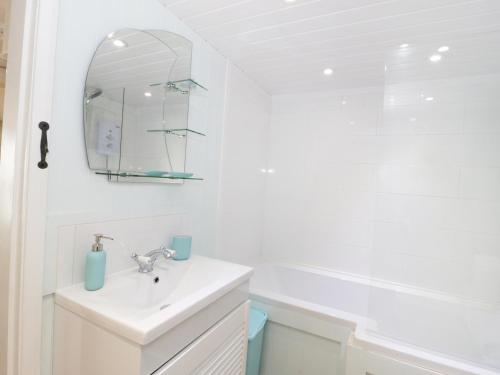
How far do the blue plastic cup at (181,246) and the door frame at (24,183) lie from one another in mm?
582

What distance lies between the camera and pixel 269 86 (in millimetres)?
2291

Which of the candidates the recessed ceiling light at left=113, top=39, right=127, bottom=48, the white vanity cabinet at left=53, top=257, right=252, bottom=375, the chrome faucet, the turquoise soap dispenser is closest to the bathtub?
the white vanity cabinet at left=53, top=257, right=252, bottom=375

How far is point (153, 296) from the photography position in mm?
1109

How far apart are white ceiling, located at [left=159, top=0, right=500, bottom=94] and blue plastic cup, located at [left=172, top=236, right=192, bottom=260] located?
1178 millimetres

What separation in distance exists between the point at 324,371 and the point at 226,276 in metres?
0.95

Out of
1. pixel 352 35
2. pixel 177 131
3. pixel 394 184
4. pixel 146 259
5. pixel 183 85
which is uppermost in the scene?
pixel 352 35

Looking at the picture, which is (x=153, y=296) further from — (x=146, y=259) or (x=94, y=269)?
(x=94, y=269)

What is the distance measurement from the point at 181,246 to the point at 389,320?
4.71 ft

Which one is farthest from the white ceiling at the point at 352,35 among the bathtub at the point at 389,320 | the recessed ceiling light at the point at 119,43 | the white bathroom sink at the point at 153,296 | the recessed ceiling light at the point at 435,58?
the bathtub at the point at 389,320

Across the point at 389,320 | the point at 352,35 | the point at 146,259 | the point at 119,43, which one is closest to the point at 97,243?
the point at 146,259

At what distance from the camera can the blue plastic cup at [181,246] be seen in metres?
1.36

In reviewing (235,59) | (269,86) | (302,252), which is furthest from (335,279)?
(235,59)

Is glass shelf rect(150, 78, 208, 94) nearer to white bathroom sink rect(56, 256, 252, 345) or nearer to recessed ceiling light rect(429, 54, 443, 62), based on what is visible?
white bathroom sink rect(56, 256, 252, 345)

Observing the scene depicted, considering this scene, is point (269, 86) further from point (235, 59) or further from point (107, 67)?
point (107, 67)
